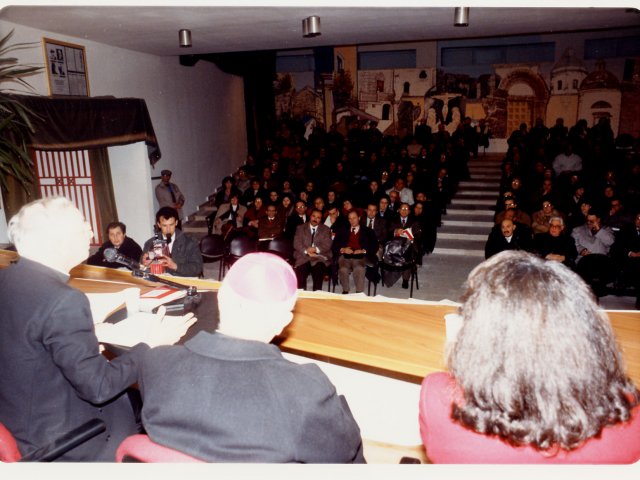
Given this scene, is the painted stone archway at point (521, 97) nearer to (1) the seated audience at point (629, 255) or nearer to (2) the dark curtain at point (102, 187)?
(1) the seated audience at point (629, 255)

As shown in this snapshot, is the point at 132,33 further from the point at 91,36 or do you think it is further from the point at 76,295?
the point at 76,295

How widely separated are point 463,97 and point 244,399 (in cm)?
1488

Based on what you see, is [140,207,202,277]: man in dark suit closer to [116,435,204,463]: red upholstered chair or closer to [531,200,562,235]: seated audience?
[116,435,204,463]: red upholstered chair

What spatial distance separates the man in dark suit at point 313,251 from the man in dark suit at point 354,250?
0.51 ft

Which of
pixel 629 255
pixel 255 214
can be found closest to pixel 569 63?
pixel 629 255

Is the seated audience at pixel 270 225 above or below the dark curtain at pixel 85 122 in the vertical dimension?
below

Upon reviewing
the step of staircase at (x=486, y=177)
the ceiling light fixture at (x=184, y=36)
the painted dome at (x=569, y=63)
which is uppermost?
the painted dome at (x=569, y=63)

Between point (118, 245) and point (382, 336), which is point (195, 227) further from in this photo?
point (382, 336)

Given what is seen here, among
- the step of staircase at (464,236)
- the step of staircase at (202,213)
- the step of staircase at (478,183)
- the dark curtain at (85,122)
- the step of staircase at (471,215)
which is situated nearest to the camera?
the dark curtain at (85,122)

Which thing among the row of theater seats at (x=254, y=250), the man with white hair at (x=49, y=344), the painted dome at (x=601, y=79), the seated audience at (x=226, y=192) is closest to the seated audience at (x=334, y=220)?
the row of theater seats at (x=254, y=250)

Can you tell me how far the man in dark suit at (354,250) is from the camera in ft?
20.1

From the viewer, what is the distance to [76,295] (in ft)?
4.87

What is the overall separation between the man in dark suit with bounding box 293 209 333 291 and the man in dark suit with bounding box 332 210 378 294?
0.51 ft

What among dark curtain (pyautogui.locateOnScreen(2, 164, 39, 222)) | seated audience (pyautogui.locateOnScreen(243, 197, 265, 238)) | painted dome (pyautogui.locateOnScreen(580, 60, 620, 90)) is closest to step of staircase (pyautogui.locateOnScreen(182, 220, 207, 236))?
seated audience (pyautogui.locateOnScreen(243, 197, 265, 238))
